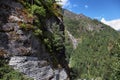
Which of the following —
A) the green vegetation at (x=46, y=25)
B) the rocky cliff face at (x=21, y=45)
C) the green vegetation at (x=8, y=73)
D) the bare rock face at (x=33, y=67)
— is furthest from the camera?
→ the green vegetation at (x=46, y=25)

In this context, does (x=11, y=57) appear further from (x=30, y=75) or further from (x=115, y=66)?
(x=115, y=66)

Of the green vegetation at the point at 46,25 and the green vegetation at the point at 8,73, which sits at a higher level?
the green vegetation at the point at 46,25

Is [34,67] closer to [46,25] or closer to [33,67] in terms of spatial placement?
[33,67]

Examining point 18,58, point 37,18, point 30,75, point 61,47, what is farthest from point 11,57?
point 61,47

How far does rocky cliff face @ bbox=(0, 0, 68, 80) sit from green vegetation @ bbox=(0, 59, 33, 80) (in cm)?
67

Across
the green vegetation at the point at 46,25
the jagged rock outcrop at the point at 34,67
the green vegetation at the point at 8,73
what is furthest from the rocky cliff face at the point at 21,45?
the green vegetation at the point at 46,25

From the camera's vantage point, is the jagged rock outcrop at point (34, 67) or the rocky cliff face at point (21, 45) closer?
the jagged rock outcrop at point (34, 67)

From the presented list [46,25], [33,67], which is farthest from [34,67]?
[46,25]

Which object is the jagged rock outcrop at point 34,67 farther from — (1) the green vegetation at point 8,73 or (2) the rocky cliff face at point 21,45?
(1) the green vegetation at point 8,73

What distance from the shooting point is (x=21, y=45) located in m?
37.0

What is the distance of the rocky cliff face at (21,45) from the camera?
117 ft

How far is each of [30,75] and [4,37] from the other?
19.2 feet

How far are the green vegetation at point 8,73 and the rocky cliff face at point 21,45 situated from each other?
670 millimetres

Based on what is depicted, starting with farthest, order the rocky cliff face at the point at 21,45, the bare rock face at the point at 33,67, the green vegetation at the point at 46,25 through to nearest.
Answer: the green vegetation at the point at 46,25, the rocky cliff face at the point at 21,45, the bare rock face at the point at 33,67
